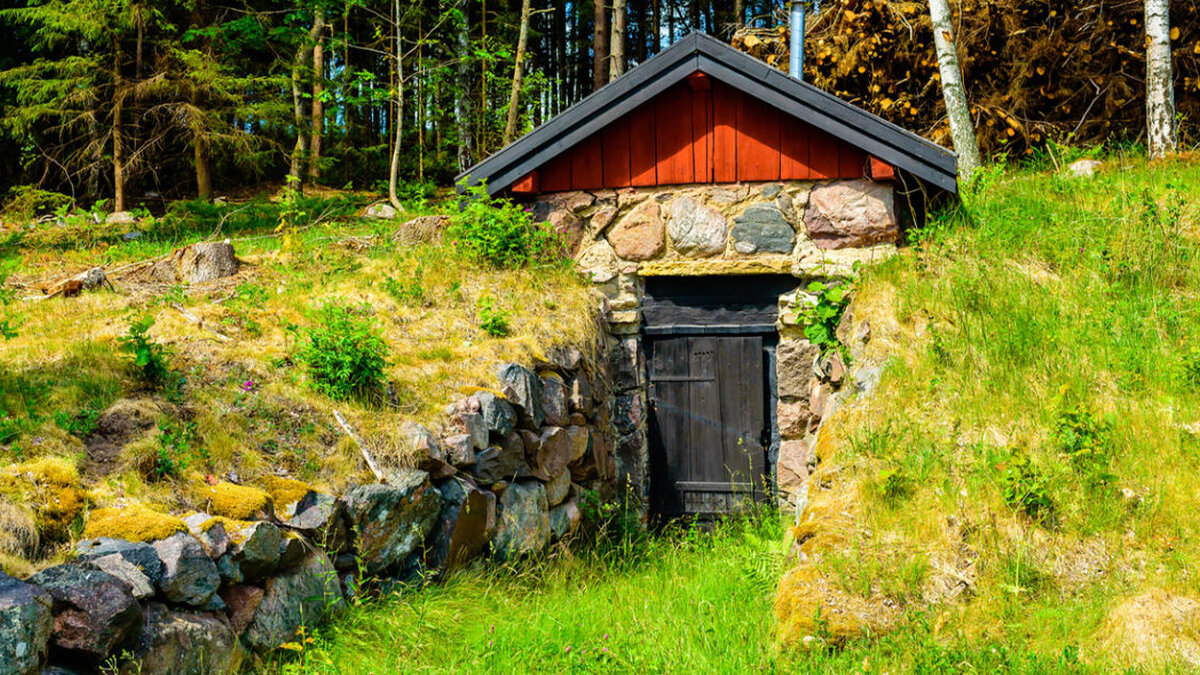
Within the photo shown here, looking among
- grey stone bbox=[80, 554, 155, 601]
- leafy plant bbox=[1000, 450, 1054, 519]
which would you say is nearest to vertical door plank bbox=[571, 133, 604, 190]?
leafy plant bbox=[1000, 450, 1054, 519]

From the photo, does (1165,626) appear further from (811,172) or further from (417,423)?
(811,172)

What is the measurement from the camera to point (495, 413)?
592 cm

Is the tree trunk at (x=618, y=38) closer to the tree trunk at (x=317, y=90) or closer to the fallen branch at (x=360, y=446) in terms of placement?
the tree trunk at (x=317, y=90)

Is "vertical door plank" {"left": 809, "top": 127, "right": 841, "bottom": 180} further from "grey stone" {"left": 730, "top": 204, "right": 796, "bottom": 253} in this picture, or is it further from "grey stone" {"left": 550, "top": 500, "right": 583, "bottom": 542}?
"grey stone" {"left": 550, "top": 500, "right": 583, "bottom": 542}

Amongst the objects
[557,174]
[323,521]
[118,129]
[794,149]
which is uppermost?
[118,129]

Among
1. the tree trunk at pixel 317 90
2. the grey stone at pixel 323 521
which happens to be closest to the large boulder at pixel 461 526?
the grey stone at pixel 323 521

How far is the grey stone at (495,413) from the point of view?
5.87 metres

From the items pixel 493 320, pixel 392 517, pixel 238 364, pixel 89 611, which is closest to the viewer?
pixel 89 611

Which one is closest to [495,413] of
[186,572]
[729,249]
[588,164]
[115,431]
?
[115,431]

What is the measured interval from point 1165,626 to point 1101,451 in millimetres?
1313

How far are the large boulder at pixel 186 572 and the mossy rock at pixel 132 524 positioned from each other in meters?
0.05

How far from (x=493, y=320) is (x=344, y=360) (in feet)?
5.40

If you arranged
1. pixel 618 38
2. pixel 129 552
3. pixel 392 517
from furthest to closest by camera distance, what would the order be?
pixel 618 38
pixel 392 517
pixel 129 552

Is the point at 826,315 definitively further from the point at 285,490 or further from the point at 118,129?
the point at 118,129
